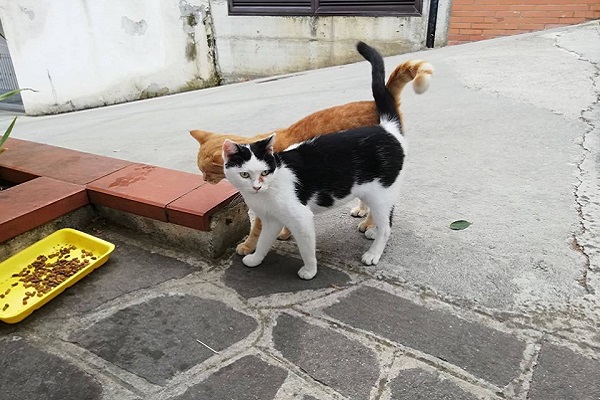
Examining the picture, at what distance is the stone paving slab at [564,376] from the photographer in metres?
1.32

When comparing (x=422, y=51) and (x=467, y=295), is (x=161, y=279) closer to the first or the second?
(x=467, y=295)

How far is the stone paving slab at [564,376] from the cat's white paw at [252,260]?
1.12 meters

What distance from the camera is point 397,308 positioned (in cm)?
168

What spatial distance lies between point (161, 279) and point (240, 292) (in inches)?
14.3

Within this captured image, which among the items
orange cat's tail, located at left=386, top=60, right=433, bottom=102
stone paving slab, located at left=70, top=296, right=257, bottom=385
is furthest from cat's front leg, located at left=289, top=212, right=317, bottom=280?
orange cat's tail, located at left=386, top=60, right=433, bottom=102

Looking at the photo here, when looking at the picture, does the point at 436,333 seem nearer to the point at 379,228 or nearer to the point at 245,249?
the point at 379,228

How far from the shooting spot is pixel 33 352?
5.05 feet

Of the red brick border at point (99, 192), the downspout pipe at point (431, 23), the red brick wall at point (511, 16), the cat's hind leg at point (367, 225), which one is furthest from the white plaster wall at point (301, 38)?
the red brick border at point (99, 192)

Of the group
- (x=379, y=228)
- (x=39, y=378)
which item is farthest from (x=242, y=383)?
Answer: (x=379, y=228)

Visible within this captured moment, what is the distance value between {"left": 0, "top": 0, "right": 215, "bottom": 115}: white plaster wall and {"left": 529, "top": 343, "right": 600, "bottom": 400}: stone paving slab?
690 centimetres

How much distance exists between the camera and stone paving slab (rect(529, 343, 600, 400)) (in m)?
1.32

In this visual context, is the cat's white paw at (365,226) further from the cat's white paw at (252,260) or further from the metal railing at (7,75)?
the metal railing at (7,75)

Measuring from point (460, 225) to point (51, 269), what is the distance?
1882 millimetres

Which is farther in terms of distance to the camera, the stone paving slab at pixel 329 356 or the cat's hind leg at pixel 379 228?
the cat's hind leg at pixel 379 228
